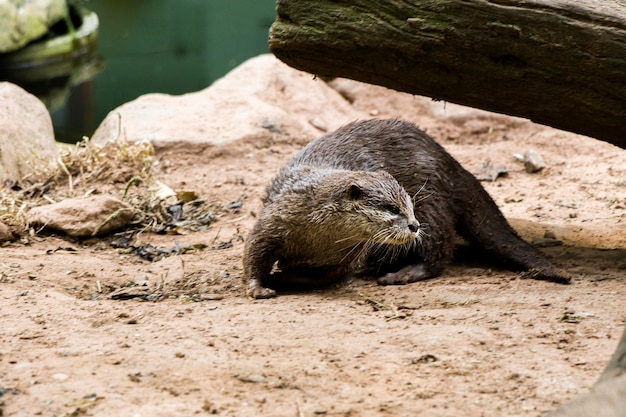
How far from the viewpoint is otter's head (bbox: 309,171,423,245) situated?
4223mm

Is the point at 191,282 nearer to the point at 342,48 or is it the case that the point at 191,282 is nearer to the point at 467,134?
the point at 342,48

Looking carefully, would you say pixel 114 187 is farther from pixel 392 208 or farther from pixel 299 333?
pixel 299 333

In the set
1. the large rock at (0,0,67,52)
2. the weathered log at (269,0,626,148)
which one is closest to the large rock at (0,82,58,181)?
the weathered log at (269,0,626,148)

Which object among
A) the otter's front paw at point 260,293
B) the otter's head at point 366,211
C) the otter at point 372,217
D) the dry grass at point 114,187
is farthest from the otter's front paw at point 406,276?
the dry grass at point 114,187

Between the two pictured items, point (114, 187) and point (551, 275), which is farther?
point (114, 187)

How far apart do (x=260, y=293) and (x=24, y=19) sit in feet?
37.7

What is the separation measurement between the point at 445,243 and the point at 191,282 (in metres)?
1.45

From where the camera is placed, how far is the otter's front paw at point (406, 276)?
454cm

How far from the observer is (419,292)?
4.27 meters

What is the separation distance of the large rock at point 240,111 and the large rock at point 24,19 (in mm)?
6527

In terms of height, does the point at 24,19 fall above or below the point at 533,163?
below

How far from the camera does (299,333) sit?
3.45m

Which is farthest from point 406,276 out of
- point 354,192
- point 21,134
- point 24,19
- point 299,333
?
point 24,19

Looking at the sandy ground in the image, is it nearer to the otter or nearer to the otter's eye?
the otter
